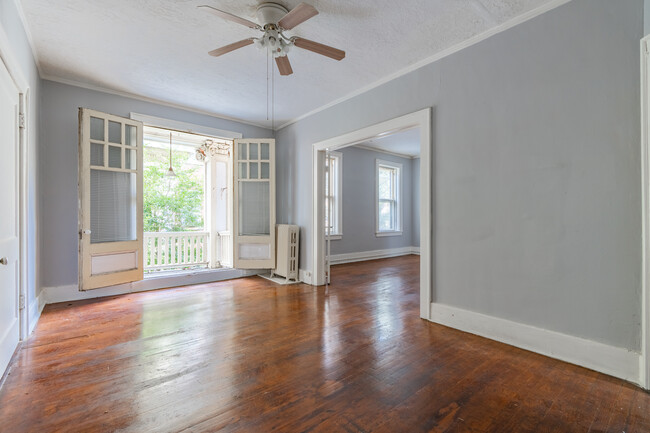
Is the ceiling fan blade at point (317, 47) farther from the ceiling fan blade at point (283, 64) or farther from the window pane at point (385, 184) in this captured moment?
the window pane at point (385, 184)

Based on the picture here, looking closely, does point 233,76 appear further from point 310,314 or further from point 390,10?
point 310,314

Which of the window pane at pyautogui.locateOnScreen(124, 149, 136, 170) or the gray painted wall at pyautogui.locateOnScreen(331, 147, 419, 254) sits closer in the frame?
the window pane at pyautogui.locateOnScreen(124, 149, 136, 170)

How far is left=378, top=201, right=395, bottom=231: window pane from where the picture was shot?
7760mm

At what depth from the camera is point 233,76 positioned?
3555 mm

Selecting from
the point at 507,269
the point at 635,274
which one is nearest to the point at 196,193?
the point at 507,269

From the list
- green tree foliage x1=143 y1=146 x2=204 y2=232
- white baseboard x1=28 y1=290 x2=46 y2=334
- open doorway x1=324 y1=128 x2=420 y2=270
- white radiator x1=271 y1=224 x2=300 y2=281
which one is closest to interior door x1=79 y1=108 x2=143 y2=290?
white baseboard x1=28 y1=290 x2=46 y2=334

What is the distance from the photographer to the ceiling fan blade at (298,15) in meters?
1.99

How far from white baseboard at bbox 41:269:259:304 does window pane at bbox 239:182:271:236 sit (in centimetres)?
81

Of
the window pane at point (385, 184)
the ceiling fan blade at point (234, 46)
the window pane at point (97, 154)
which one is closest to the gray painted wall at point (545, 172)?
the ceiling fan blade at point (234, 46)

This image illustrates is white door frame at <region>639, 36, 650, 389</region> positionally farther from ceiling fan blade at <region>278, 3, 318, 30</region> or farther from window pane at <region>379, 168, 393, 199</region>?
window pane at <region>379, 168, 393, 199</region>

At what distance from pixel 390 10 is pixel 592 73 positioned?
1.57 m

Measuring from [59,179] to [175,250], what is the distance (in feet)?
7.77

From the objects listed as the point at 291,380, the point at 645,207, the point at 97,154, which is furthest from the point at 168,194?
the point at 645,207

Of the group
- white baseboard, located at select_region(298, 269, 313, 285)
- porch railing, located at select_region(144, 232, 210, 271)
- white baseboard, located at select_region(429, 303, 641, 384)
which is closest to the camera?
white baseboard, located at select_region(429, 303, 641, 384)
